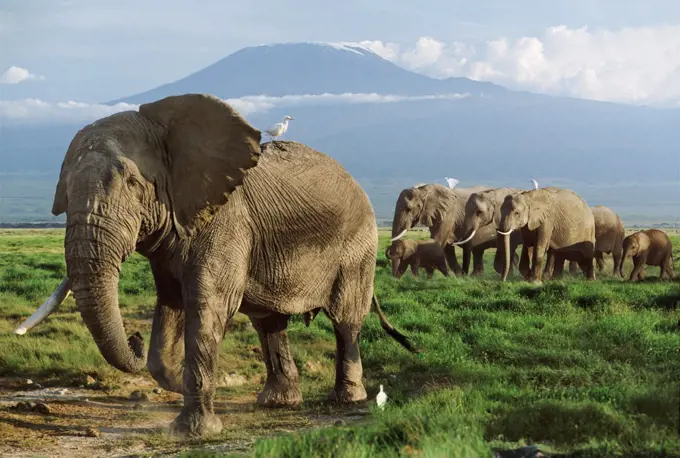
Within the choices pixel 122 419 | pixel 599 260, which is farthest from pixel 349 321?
pixel 599 260

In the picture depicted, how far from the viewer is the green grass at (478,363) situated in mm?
6676

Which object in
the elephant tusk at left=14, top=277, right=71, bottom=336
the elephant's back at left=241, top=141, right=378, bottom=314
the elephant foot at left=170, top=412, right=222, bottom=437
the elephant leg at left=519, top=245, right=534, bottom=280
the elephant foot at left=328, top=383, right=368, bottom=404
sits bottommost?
the elephant leg at left=519, top=245, right=534, bottom=280

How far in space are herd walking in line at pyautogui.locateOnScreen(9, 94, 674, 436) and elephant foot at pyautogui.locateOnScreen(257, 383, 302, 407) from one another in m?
0.01

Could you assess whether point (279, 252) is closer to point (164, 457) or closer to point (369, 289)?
point (369, 289)

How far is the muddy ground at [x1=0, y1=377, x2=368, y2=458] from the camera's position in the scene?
7.94 metres

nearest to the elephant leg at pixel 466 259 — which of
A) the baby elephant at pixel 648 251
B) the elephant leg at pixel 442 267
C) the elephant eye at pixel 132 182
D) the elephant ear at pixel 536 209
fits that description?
the elephant leg at pixel 442 267

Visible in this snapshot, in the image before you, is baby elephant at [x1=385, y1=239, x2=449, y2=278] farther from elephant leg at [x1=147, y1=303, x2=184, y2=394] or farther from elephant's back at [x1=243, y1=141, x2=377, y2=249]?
elephant leg at [x1=147, y1=303, x2=184, y2=394]

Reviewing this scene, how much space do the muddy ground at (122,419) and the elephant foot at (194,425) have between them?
0.34 feet

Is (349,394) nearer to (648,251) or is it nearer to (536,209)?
(536,209)

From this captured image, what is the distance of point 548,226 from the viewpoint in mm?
22438

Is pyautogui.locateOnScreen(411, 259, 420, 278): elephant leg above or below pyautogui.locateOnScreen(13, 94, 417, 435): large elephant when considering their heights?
below

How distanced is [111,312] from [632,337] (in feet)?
22.0

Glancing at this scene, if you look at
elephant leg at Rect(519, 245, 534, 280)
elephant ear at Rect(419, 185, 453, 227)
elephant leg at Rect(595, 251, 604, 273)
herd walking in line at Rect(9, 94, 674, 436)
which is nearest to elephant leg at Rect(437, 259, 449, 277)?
elephant ear at Rect(419, 185, 453, 227)

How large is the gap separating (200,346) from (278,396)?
188 cm
